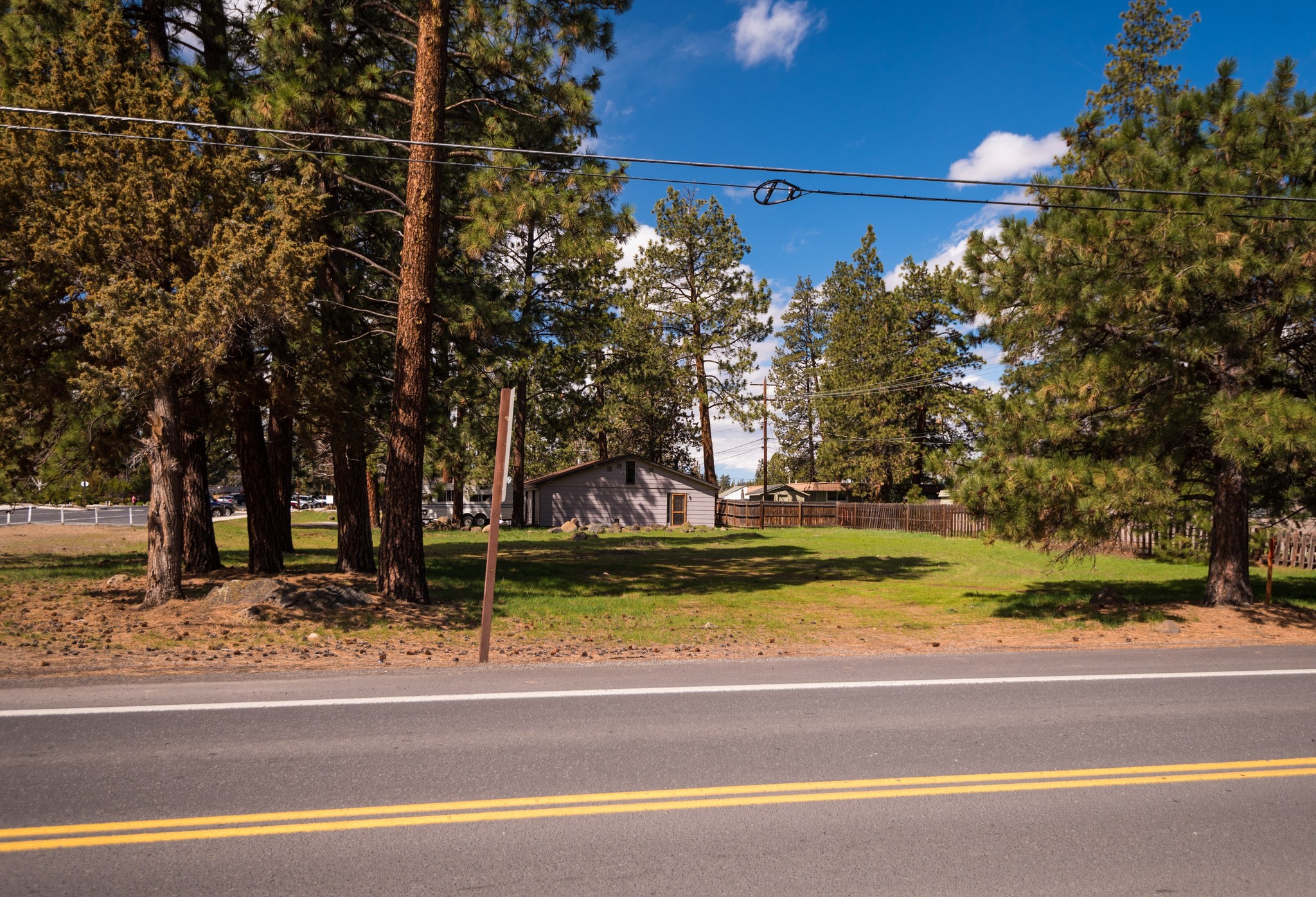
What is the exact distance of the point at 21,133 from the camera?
9703mm

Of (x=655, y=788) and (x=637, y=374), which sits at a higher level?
(x=637, y=374)

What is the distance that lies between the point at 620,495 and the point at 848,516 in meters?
12.7

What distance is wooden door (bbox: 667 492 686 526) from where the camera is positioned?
4197cm

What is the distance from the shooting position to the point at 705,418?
44.0 meters

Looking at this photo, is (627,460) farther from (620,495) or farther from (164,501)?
(164,501)

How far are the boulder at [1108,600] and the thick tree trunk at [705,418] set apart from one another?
31422 millimetres

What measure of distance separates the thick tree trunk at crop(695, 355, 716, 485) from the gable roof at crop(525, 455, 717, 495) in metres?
2.03

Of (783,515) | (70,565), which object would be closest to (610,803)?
(70,565)

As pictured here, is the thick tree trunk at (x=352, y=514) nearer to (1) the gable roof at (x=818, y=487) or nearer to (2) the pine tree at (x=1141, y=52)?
(2) the pine tree at (x=1141, y=52)

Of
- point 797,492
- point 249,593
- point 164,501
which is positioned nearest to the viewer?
point 164,501

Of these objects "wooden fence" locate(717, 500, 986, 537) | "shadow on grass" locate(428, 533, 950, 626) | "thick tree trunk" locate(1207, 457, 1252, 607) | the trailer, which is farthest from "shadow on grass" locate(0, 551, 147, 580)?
"wooden fence" locate(717, 500, 986, 537)

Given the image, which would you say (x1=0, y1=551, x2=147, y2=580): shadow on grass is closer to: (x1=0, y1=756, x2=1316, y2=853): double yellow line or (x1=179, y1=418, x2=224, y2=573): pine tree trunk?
(x1=179, y1=418, x2=224, y2=573): pine tree trunk

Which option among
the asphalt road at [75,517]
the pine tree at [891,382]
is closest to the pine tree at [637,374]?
the pine tree at [891,382]

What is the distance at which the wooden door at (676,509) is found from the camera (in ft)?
138
